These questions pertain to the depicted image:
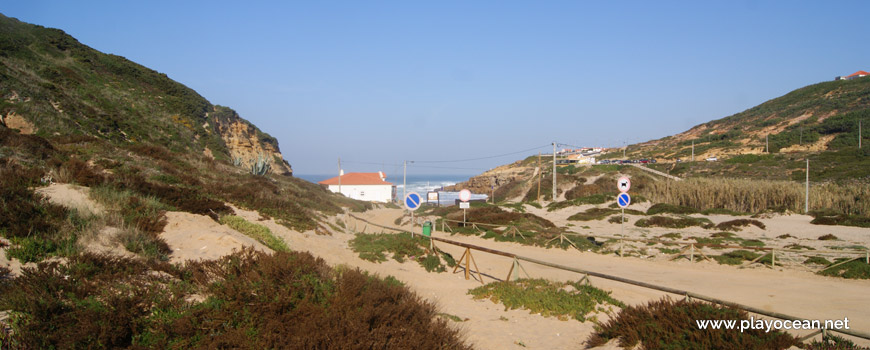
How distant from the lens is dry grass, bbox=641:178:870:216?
99.6 feet

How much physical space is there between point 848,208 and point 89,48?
59.8 metres

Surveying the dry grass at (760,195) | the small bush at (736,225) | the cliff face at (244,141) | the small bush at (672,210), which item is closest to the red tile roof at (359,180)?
the cliff face at (244,141)

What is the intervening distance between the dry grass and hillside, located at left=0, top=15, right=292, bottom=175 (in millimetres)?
39043

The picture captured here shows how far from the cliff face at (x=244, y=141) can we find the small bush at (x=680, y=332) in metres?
38.8

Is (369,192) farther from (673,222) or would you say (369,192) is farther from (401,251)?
(401,251)

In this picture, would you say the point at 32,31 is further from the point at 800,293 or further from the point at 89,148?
the point at 800,293

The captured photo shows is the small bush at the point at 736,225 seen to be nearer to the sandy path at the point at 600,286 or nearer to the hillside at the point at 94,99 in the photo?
the sandy path at the point at 600,286

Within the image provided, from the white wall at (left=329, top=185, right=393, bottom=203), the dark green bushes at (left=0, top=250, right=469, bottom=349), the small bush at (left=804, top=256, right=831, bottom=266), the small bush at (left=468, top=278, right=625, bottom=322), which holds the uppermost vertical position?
the dark green bushes at (left=0, top=250, right=469, bottom=349)

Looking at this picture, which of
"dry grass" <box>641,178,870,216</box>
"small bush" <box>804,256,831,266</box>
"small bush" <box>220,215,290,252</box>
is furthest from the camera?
"dry grass" <box>641,178,870,216</box>

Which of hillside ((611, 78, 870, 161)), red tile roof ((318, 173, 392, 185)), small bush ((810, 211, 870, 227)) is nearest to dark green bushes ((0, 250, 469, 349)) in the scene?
small bush ((810, 211, 870, 227))

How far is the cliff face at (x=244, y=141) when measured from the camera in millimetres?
43053

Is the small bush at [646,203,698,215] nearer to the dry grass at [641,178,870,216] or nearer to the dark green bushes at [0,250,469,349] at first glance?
the dry grass at [641,178,870,216]

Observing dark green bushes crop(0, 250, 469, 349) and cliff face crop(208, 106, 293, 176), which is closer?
dark green bushes crop(0, 250, 469, 349)

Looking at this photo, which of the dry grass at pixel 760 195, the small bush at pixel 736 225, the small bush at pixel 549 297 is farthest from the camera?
the dry grass at pixel 760 195
